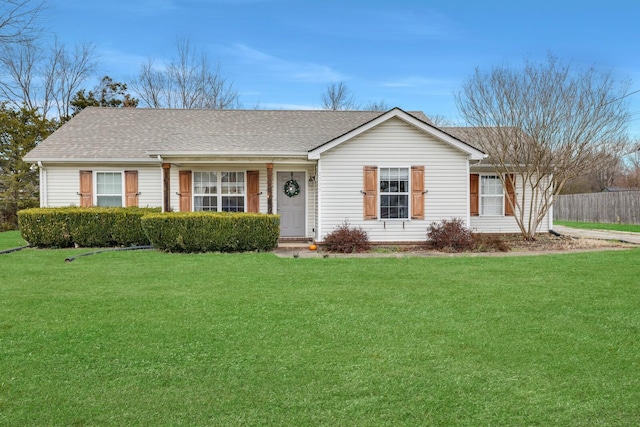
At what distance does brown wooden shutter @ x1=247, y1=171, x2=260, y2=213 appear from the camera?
1540 centimetres

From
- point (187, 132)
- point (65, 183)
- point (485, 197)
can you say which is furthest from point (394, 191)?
point (65, 183)

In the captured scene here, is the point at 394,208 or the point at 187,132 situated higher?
the point at 187,132

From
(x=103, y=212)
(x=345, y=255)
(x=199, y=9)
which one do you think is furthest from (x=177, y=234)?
(x=199, y=9)

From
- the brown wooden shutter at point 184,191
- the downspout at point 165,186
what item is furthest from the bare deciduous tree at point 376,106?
the downspout at point 165,186

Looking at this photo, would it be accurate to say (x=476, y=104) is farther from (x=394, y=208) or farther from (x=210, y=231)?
(x=210, y=231)

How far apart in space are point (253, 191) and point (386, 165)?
4316 mm

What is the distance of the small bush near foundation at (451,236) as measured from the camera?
1301 centimetres

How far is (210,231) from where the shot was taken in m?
12.6

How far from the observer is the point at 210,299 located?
6.92m

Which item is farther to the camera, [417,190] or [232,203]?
[232,203]

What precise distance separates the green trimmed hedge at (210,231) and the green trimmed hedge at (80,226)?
1.27 metres

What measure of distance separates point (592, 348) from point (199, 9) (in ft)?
52.0

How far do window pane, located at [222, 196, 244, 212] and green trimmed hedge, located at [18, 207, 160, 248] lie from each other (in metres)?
2.54

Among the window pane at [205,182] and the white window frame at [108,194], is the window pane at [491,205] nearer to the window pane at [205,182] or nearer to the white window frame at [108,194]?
the window pane at [205,182]
